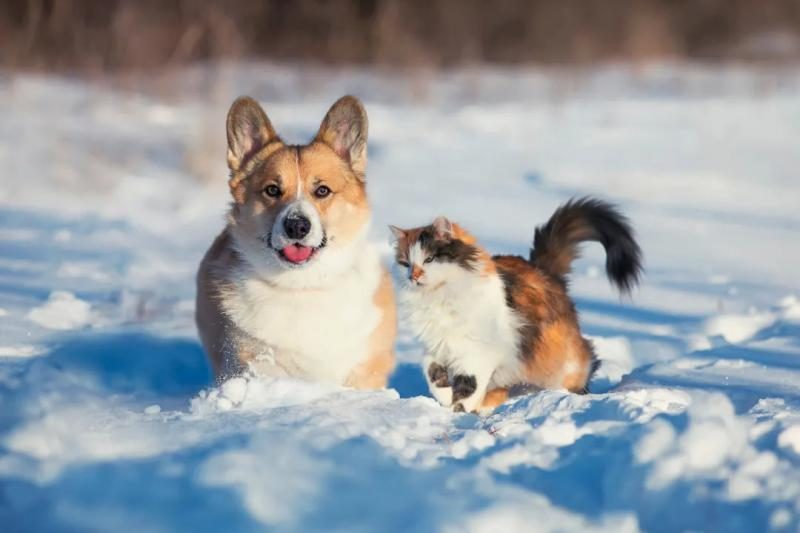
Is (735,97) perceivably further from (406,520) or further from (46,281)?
(406,520)

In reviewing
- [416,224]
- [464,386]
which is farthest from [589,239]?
[416,224]

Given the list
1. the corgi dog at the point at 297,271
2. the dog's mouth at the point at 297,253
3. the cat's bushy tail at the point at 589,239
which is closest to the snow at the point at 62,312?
the corgi dog at the point at 297,271

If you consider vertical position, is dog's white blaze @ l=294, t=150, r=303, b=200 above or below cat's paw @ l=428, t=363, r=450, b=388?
above

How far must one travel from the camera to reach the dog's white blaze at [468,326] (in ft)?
13.1

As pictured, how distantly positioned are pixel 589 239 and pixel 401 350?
1.34m

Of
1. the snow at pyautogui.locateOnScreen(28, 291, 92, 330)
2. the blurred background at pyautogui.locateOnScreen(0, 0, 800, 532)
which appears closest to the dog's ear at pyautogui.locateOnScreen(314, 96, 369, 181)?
the blurred background at pyautogui.locateOnScreen(0, 0, 800, 532)

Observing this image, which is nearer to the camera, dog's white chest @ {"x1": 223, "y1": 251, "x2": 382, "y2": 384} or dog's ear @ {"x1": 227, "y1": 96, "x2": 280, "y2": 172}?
dog's white chest @ {"x1": 223, "y1": 251, "x2": 382, "y2": 384}

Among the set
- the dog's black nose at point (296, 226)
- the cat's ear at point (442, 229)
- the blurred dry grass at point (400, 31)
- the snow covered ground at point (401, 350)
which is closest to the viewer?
the snow covered ground at point (401, 350)

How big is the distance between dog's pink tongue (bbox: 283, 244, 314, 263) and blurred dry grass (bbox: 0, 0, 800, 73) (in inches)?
367

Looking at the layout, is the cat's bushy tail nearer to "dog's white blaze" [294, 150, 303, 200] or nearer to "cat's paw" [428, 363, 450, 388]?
"cat's paw" [428, 363, 450, 388]

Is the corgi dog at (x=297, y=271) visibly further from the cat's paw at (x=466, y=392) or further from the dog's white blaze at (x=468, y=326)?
the cat's paw at (x=466, y=392)

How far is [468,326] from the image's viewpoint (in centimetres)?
400

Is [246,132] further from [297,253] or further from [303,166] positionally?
[297,253]

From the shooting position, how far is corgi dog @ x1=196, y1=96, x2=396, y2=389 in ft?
12.9
